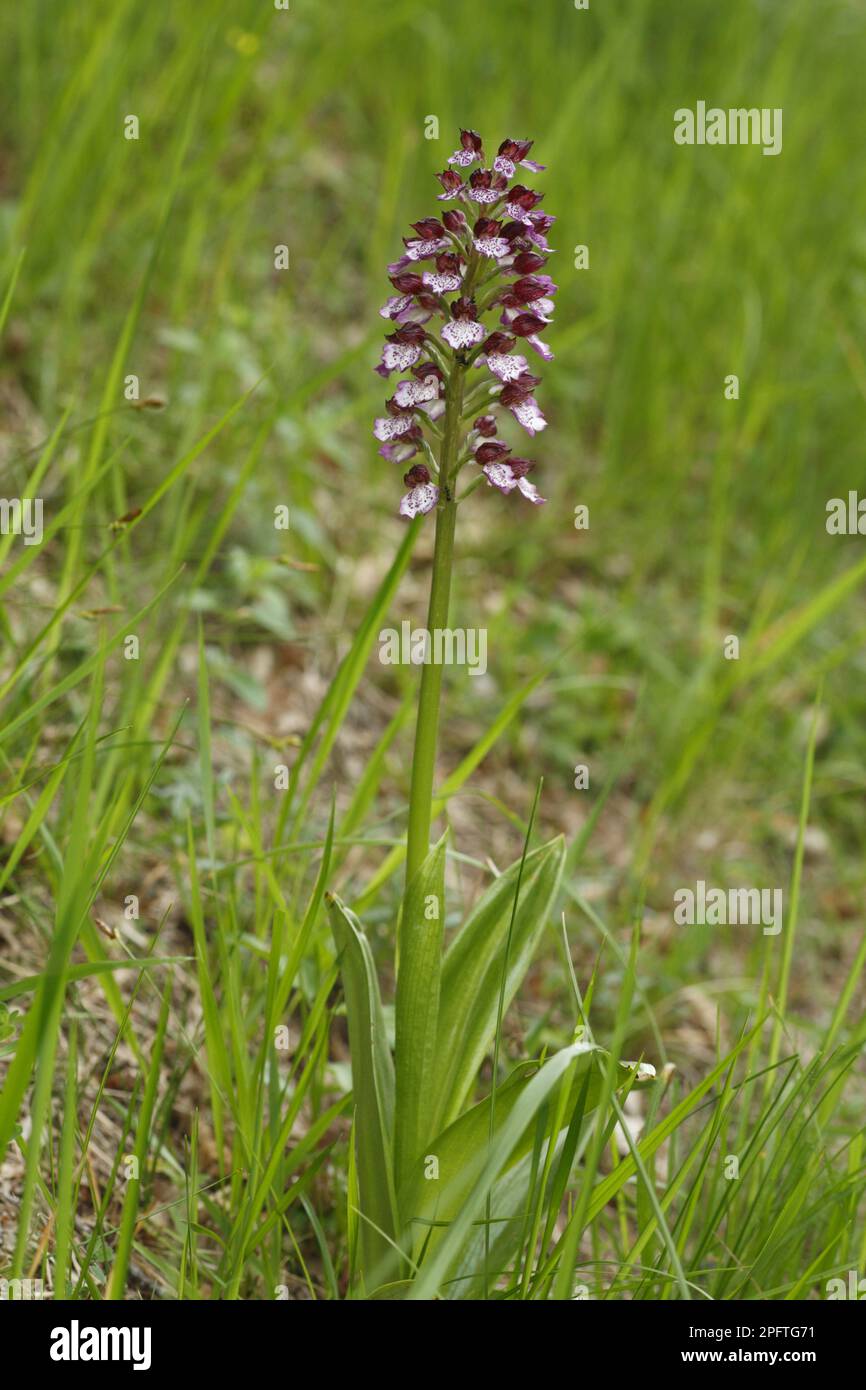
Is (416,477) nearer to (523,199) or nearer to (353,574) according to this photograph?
(523,199)

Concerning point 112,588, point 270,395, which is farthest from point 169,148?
point 112,588

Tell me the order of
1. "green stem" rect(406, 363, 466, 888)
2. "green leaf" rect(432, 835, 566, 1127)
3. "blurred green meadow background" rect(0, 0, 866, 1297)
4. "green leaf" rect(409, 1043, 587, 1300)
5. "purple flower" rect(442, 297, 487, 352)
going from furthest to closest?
"blurred green meadow background" rect(0, 0, 866, 1297) → "green leaf" rect(432, 835, 566, 1127) → "green stem" rect(406, 363, 466, 888) → "purple flower" rect(442, 297, 487, 352) → "green leaf" rect(409, 1043, 587, 1300)

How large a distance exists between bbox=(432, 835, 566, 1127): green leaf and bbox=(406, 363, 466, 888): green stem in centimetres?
18

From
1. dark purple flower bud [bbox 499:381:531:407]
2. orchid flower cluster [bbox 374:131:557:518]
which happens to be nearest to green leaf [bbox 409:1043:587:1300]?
orchid flower cluster [bbox 374:131:557:518]

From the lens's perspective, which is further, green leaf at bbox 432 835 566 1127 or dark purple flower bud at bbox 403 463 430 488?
green leaf at bbox 432 835 566 1127

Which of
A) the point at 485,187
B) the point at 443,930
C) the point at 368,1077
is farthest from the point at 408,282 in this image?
the point at 368,1077

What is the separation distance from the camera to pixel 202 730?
6.64ft

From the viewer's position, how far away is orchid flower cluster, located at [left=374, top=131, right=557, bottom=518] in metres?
1.67

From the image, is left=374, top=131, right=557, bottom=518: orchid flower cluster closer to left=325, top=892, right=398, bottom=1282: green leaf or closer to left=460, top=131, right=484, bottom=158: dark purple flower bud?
left=460, top=131, right=484, bottom=158: dark purple flower bud

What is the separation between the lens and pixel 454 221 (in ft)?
5.54

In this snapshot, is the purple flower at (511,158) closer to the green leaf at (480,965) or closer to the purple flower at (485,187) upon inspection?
the purple flower at (485,187)

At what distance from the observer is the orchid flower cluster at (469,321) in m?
1.67

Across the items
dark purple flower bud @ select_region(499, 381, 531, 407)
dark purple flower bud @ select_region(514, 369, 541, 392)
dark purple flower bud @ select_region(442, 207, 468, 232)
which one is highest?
dark purple flower bud @ select_region(442, 207, 468, 232)
